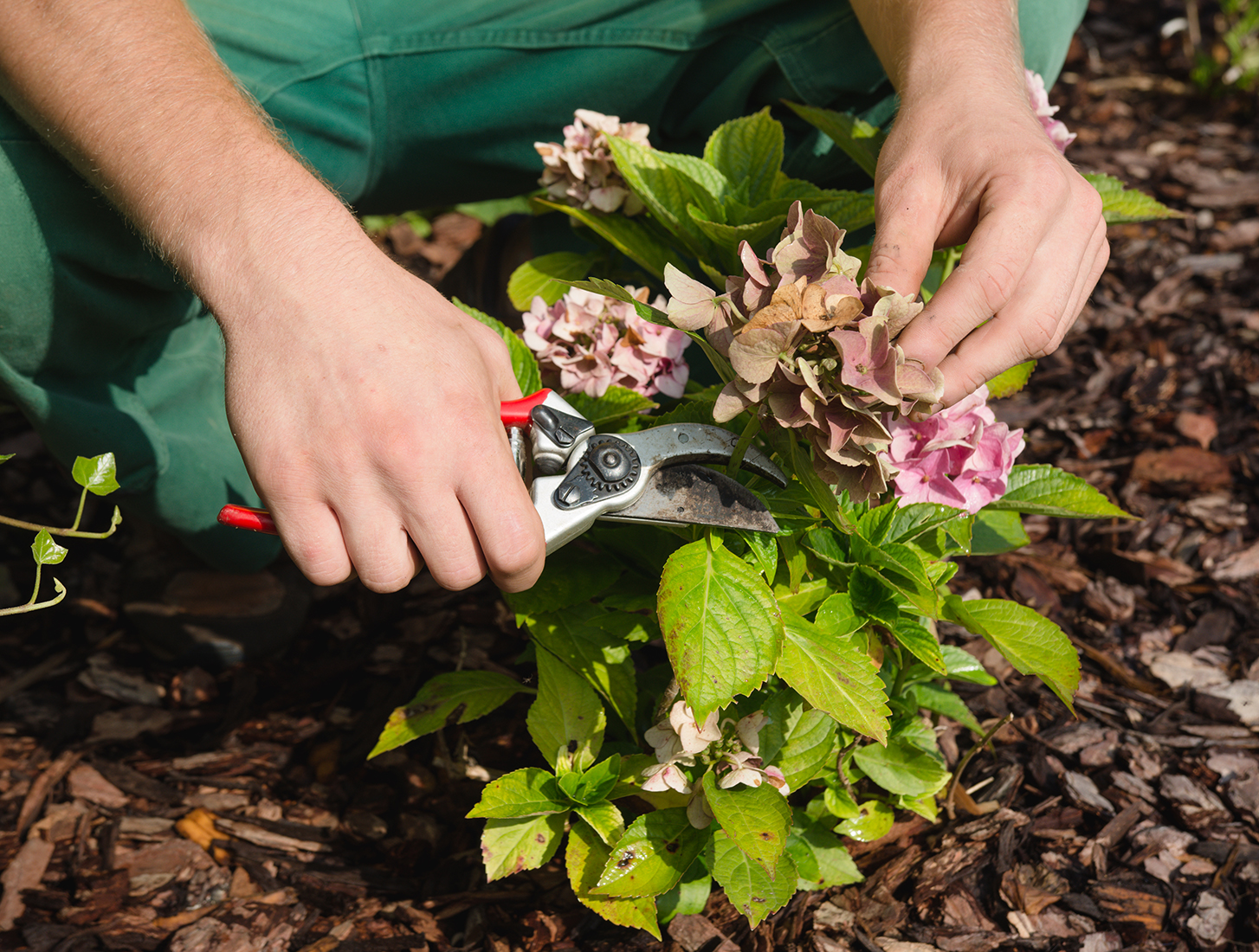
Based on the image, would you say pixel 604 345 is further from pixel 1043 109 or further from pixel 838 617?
pixel 1043 109

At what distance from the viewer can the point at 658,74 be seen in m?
2.38

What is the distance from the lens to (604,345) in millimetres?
1678

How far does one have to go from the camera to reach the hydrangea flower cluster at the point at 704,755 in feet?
4.65

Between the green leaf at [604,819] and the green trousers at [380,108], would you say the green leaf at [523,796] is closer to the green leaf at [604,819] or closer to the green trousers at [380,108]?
the green leaf at [604,819]

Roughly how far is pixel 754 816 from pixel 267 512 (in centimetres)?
87

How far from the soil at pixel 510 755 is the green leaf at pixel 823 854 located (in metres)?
0.09

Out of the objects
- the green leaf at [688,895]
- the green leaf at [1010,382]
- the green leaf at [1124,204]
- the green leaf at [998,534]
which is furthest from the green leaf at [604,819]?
the green leaf at [1124,204]

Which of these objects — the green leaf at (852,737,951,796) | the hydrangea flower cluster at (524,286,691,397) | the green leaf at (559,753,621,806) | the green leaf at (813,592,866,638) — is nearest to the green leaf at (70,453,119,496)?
the hydrangea flower cluster at (524,286,691,397)

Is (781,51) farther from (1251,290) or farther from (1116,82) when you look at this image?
(1116,82)

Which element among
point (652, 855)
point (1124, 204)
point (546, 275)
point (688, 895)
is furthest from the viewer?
point (546, 275)

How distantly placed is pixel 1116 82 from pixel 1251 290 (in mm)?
1710

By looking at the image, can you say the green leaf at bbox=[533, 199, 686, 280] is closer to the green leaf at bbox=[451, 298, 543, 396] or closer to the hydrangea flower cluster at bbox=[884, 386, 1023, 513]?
the green leaf at bbox=[451, 298, 543, 396]

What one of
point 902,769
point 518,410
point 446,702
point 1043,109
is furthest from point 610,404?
point 1043,109

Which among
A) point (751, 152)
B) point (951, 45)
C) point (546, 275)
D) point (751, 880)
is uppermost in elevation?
point (951, 45)
